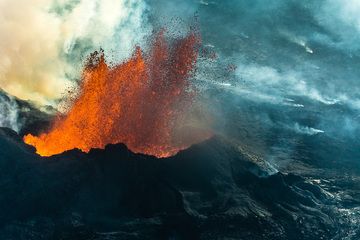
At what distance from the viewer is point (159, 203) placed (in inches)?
1073

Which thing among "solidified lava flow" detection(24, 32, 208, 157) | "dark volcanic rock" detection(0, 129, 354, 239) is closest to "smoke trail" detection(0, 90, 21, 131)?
"solidified lava flow" detection(24, 32, 208, 157)

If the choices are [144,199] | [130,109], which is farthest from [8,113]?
[144,199]

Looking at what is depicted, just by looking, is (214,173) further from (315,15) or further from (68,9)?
(315,15)

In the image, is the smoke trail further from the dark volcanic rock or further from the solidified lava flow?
the dark volcanic rock

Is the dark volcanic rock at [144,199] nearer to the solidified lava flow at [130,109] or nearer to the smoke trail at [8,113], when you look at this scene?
the solidified lava flow at [130,109]

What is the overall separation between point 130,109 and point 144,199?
27.4 ft

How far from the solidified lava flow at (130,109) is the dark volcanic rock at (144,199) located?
2.69 meters

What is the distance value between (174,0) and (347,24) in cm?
2746

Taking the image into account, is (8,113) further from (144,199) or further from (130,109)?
(144,199)

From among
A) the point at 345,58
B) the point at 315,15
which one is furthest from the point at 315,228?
the point at 315,15

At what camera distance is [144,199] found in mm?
27234

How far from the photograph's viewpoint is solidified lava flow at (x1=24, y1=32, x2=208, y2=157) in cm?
3158

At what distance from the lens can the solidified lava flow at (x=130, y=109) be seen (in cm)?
3158

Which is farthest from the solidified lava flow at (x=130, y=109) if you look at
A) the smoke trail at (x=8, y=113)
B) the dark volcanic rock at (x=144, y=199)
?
the dark volcanic rock at (x=144, y=199)
